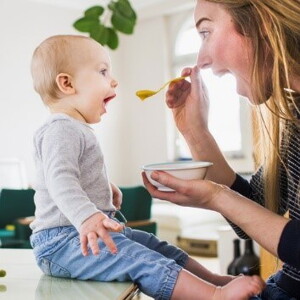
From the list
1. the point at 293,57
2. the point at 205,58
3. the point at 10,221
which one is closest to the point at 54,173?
the point at 205,58

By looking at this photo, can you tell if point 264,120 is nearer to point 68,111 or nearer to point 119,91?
point 68,111

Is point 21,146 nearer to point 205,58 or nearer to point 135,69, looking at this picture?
point 135,69

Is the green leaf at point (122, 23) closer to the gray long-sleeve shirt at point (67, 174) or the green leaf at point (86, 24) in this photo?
the green leaf at point (86, 24)

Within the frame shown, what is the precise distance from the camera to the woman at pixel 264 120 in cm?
101

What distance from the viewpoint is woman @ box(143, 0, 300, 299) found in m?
1.01

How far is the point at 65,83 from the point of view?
49.4 inches

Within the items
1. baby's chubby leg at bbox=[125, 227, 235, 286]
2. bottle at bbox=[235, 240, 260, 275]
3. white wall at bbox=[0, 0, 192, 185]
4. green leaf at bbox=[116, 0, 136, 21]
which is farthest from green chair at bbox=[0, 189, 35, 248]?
baby's chubby leg at bbox=[125, 227, 235, 286]

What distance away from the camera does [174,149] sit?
753cm

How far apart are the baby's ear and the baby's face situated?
1 cm

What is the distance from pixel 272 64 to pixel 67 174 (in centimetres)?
52

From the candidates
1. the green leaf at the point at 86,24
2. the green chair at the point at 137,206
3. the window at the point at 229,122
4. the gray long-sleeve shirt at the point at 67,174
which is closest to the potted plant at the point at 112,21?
the green leaf at the point at 86,24

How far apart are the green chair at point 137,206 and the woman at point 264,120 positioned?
2.32m

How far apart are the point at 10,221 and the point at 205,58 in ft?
11.0

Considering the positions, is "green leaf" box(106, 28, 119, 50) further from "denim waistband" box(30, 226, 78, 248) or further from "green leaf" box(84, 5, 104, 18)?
"denim waistband" box(30, 226, 78, 248)
